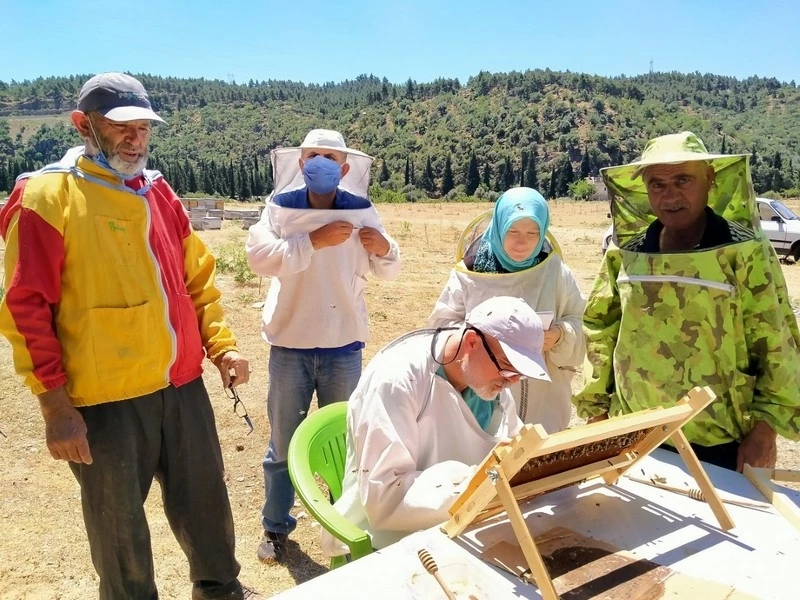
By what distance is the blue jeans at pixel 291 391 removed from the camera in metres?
3.10

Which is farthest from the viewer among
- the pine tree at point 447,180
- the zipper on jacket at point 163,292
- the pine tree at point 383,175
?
the pine tree at point 383,175

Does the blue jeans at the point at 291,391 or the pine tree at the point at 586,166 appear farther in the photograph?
the pine tree at the point at 586,166

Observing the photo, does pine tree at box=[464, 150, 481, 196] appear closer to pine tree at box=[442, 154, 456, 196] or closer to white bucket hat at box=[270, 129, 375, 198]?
pine tree at box=[442, 154, 456, 196]

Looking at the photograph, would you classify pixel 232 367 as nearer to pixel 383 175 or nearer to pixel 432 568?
pixel 432 568

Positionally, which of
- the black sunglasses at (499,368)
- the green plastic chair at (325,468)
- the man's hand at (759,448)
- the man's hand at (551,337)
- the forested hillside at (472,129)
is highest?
the forested hillside at (472,129)

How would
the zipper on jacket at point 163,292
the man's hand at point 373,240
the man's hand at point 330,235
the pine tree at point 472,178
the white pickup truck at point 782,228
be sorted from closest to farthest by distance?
the zipper on jacket at point 163,292, the man's hand at point 330,235, the man's hand at point 373,240, the white pickup truck at point 782,228, the pine tree at point 472,178

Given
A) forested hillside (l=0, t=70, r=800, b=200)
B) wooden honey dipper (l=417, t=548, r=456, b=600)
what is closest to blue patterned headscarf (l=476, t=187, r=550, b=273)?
wooden honey dipper (l=417, t=548, r=456, b=600)

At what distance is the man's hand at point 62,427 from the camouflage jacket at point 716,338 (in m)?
1.95

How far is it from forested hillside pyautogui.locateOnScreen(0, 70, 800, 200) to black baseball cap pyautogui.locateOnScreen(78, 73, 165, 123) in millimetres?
44013

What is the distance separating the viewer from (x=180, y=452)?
247cm

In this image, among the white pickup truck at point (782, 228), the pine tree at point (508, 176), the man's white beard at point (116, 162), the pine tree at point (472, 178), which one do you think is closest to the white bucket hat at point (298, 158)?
the man's white beard at point (116, 162)

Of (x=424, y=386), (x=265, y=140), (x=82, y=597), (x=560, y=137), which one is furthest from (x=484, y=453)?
(x=265, y=140)

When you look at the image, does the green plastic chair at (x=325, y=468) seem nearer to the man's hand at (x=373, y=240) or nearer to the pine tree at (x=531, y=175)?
the man's hand at (x=373, y=240)

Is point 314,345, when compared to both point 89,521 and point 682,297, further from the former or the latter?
point 682,297
